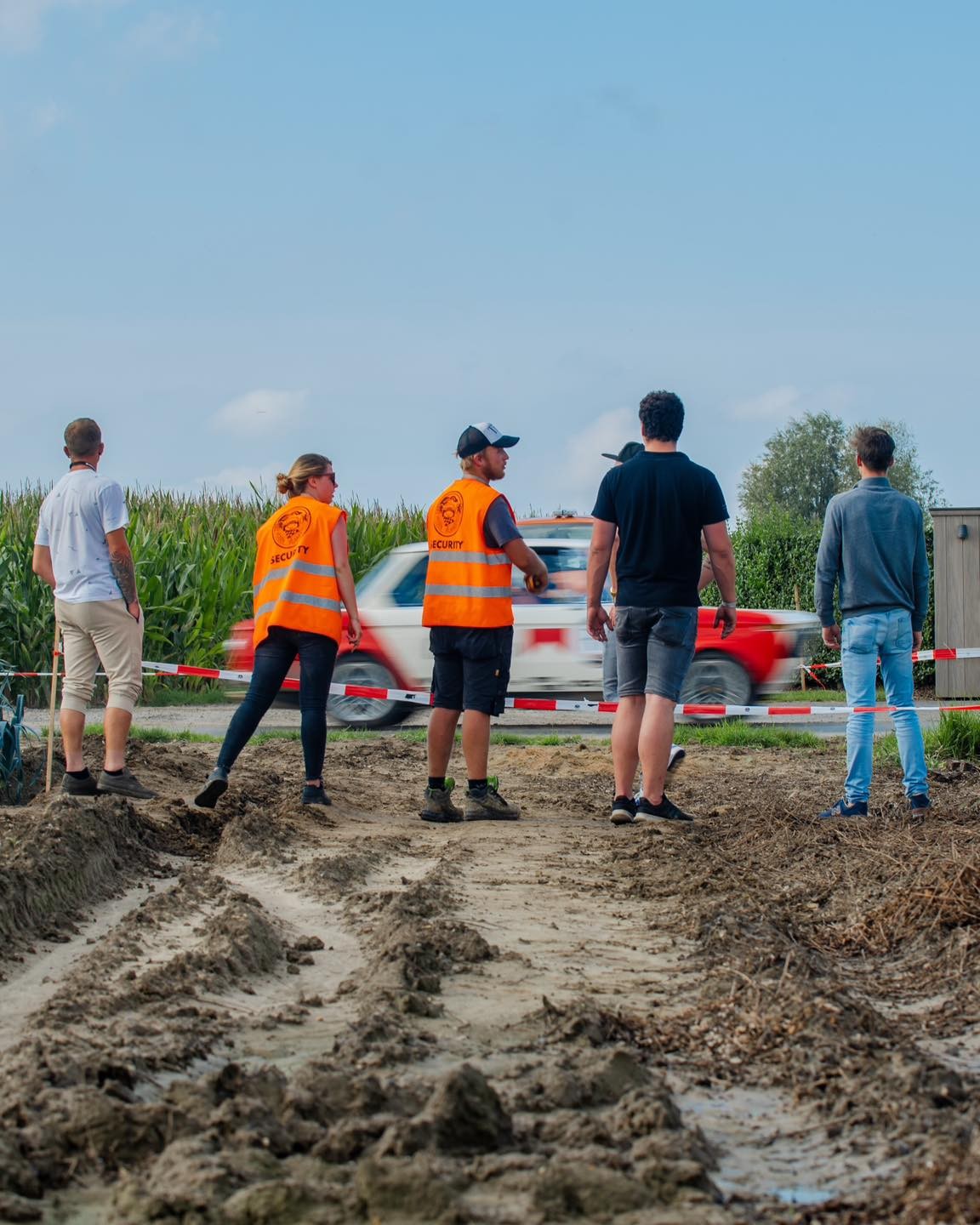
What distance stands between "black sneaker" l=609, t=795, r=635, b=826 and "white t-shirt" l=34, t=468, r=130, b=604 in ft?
9.71

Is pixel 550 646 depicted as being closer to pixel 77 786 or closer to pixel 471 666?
pixel 471 666

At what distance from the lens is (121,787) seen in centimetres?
780

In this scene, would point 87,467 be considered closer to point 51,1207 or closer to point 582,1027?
point 582,1027

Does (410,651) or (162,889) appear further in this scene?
(410,651)

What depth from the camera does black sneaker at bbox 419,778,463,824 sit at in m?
7.48

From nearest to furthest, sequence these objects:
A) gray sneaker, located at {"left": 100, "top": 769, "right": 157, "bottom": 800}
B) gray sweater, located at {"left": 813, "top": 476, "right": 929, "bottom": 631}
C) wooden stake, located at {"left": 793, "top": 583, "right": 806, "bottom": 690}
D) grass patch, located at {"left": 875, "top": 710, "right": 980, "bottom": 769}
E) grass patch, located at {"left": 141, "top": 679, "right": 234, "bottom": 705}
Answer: gray sweater, located at {"left": 813, "top": 476, "right": 929, "bottom": 631} → gray sneaker, located at {"left": 100, "top": 769, "right": 157, "bottom": 800} → grass patch, located at {"left": 875, "top": 710, "right": 980, "bottom": 769} → grass patch, located at {"left": 141, "top": 679, "right": 234, "bottom": 705} → wooden stake, located at {"left": 793, "top": 583, "right": 806, "bottom": 690}

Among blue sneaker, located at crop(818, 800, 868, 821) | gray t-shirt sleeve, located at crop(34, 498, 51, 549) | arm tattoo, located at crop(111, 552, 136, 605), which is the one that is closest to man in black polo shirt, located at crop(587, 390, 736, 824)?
blue sneaker, located at crop(818, 800, 868, 821)

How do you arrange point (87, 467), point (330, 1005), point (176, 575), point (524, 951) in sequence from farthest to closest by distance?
point (176, 575) → point (87, 467) → point (524, 951) → point (330, 1005)

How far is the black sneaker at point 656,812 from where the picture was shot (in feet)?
23.6

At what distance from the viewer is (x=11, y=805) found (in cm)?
840

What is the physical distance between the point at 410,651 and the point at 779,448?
55.0m

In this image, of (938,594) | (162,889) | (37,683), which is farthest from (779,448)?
(162,889)

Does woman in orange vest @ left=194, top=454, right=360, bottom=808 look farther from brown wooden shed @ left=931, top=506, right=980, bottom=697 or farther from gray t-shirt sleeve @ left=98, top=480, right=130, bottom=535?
brown wooden shed @ left=931, top=506, right=980, bottom=697

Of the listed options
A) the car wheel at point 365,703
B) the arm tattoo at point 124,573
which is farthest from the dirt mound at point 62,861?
the car wheel at point 365,703
